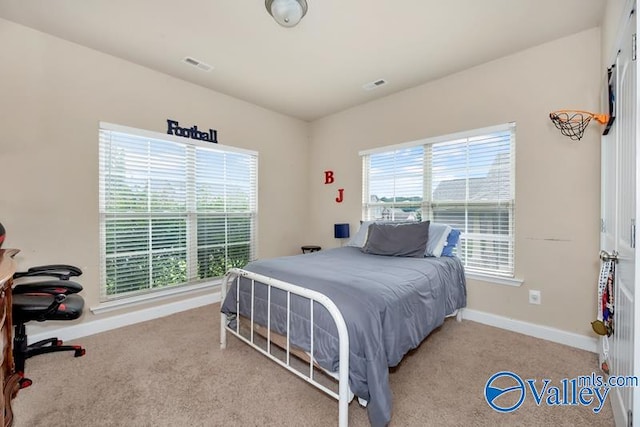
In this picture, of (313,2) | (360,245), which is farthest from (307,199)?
(313,2)

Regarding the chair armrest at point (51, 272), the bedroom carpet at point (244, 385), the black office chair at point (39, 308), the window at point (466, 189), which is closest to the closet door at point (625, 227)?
the bedroom carpet at point (244, 385)

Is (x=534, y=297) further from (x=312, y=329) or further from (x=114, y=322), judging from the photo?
(x=114, y=322)

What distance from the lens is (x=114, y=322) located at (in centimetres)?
271

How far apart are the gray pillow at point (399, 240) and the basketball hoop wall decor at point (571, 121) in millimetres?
1349

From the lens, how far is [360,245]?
132 inches

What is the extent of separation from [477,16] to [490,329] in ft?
8.77

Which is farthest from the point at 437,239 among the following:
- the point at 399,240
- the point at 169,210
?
the point at 169,210

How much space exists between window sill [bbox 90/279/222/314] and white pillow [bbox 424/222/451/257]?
253 cm

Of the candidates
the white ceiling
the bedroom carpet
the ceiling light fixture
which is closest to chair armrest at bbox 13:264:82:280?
the bedroom carpet

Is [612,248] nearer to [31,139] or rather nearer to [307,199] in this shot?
[307,199]

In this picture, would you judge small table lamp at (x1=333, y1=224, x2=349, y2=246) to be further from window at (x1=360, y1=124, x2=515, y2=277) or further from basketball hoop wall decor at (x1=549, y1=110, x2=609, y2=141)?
basketball hoop wall decor at (x1=549, y1=110, x2=609, y2=141)

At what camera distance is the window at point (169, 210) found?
2756 mm

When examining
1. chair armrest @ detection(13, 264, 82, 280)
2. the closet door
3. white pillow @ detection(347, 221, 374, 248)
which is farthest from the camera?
white pillow @ detection(347, 221, 374, 248)

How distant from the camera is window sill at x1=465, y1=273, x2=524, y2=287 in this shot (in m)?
2.63
